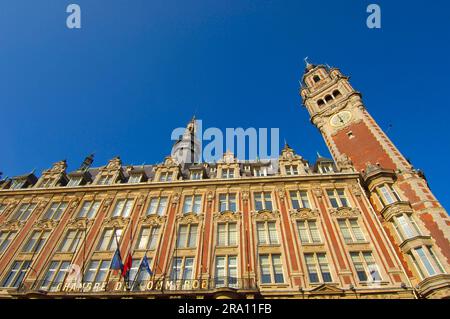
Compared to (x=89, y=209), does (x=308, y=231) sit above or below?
below

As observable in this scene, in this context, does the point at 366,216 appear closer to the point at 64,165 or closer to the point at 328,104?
the point at 328,104

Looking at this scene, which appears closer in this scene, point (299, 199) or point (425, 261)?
point (425, 261)

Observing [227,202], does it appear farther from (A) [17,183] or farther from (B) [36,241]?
(A) [17,183]

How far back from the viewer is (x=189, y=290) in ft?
65.0

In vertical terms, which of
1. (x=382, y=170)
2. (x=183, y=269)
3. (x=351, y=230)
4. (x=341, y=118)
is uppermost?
(x=341, y=118)

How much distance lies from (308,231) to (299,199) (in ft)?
12.8

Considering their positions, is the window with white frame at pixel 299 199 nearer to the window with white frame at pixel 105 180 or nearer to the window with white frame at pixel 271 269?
the window with white frame at pixel 271 269

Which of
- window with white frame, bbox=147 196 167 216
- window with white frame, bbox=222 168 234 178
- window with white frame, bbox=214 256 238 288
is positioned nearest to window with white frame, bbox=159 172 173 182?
window with white frame, bbox=147 196 167 216

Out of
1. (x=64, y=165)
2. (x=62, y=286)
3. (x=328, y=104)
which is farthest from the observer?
(x=328, y=104)

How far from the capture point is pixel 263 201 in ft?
92.6

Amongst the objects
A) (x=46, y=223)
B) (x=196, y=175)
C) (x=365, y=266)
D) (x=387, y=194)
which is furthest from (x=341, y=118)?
(x=46, y=223)

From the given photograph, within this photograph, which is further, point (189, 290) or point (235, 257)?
point (235, 257)
